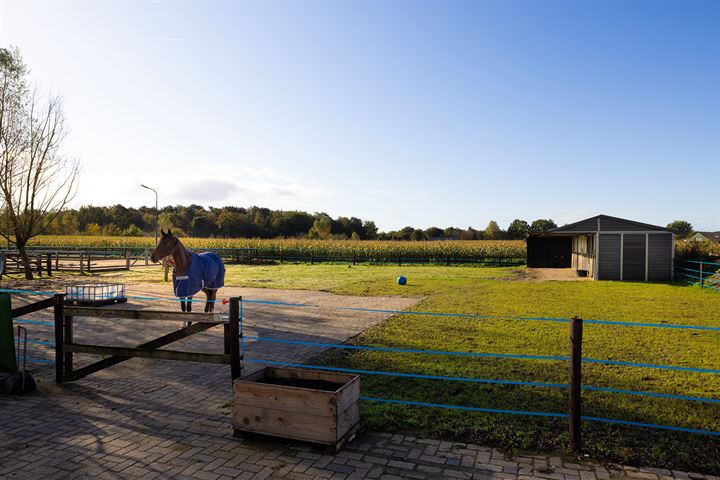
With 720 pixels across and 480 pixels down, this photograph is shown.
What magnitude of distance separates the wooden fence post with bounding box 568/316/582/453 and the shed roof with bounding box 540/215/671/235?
2210 centimetres

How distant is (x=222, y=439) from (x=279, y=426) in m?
0.70

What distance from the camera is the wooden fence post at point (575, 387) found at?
178 inches

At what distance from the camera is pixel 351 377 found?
16.2 ft

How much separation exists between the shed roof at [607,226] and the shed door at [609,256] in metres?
0.41

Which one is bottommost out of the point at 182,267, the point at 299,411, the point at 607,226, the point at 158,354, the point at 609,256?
the point at 299,411

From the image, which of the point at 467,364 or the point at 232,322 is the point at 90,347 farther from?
the point at 467,364

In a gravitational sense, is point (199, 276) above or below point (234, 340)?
above

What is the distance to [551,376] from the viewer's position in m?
6.93

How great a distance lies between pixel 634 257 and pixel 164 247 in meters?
23.2

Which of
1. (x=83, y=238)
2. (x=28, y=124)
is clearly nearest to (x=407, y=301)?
(x=28, y=124)

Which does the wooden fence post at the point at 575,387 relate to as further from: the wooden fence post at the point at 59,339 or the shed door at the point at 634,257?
the shed door at the point at 634,257

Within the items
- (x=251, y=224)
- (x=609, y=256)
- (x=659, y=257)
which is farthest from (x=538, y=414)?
(x=251, y=224)

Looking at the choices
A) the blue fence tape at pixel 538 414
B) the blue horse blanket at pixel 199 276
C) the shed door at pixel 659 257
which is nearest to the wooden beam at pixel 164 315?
the blue fence tape at pixel 538 414

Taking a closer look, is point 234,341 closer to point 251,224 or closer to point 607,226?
point 607,226
